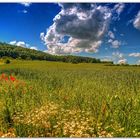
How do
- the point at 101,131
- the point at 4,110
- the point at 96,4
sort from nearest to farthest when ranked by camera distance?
the point at 101,131, the point at 4,110, the point at 96,4

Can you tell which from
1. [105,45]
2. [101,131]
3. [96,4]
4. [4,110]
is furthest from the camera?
[105,45]

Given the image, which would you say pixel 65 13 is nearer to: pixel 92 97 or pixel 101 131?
pixel 92 97

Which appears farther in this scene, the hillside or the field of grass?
the hillside

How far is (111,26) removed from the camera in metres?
4.83

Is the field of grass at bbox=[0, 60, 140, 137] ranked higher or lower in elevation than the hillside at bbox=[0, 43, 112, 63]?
lower

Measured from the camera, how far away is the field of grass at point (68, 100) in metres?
4.11

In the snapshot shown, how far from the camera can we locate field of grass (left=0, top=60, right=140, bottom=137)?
4105mm

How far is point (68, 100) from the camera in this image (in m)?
4.66

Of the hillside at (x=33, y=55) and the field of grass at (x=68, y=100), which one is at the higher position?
the hillside at (x=33, y=55)

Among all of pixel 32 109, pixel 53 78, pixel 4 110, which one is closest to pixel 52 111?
pixel 32 109

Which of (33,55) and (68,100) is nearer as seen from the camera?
(68,100)

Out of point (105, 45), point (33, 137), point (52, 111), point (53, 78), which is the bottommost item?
point (33, 137)

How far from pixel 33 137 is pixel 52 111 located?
0.44 metres

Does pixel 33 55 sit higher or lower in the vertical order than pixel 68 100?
higher
